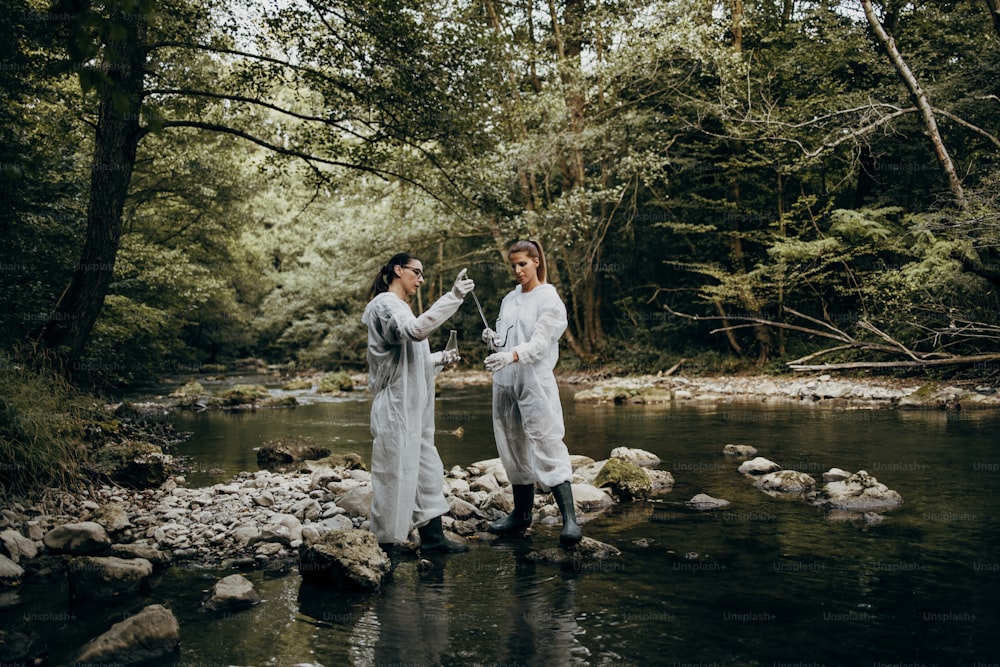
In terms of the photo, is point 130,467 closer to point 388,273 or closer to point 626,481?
point 388,273

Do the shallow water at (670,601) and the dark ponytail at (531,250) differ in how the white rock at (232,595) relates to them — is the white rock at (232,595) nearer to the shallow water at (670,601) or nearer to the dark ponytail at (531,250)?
the shallow water at (670,601)

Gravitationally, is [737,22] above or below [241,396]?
above

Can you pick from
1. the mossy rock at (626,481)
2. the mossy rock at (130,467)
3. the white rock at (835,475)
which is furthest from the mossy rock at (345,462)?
the white rock at (835,475)

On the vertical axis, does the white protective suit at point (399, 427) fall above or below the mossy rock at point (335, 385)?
above

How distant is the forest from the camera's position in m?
9.30

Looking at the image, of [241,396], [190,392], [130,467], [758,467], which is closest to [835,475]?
[758,467]

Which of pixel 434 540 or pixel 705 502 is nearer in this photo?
pixel 434 540

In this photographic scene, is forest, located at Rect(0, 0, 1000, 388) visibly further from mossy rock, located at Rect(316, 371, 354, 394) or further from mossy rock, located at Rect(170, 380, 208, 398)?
mossy rock, located at Rect(316, 371, 354, 394)

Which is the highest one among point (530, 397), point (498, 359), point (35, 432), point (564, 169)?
point (564, 169)

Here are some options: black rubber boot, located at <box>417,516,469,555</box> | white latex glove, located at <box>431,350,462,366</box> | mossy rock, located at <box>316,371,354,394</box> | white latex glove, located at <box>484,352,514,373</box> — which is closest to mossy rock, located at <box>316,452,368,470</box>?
black rubber boot, located at <box>417,516,469,555</box>

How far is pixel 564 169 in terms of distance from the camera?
2170cm

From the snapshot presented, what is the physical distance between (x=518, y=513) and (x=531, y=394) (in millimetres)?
1013

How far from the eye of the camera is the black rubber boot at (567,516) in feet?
16.2

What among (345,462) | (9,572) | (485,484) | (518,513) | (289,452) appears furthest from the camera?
(289,452)
